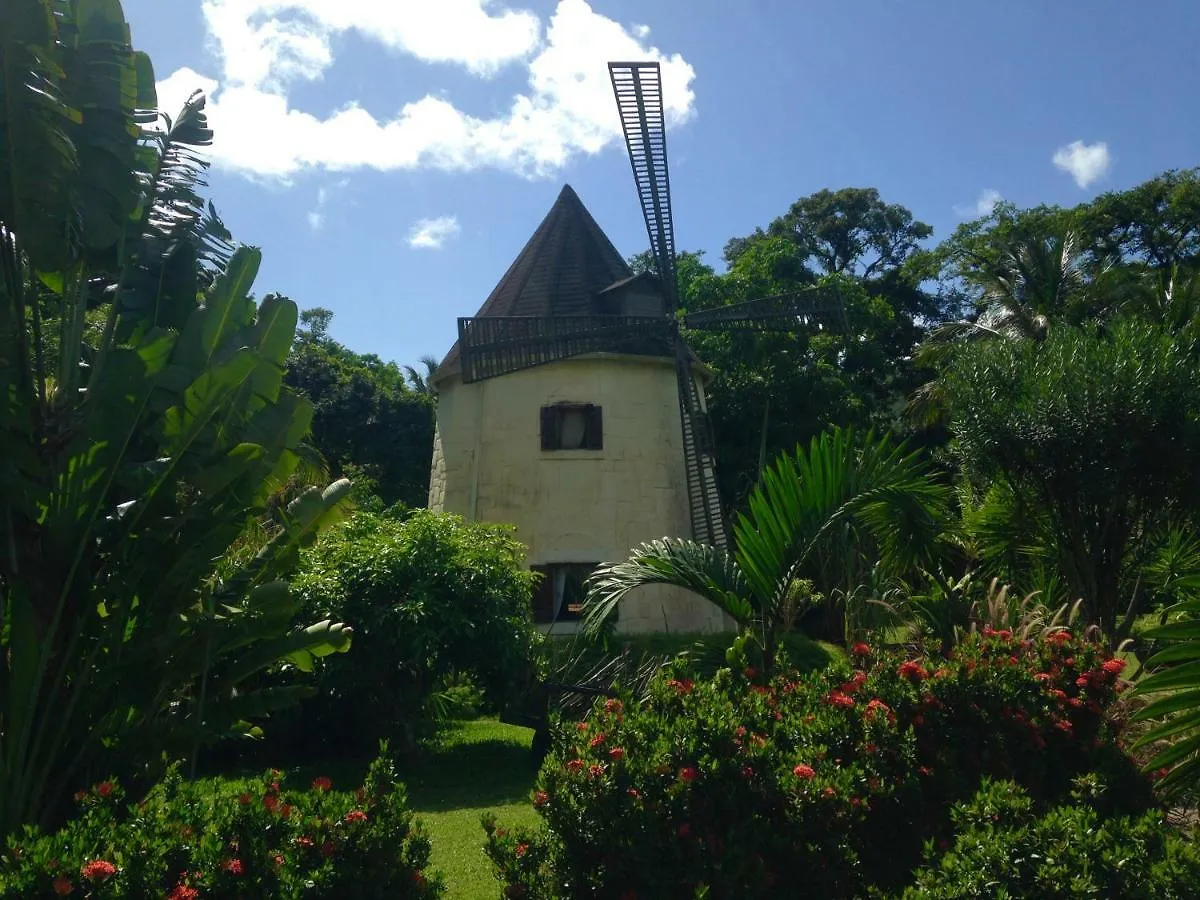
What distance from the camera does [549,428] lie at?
19.1 m

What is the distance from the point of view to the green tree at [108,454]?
6270 millimetres

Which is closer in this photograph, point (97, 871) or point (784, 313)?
point (97, 871)

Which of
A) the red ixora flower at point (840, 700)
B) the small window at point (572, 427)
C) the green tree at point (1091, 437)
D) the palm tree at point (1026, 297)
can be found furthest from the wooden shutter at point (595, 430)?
the red ixora flower at point (840, 700)

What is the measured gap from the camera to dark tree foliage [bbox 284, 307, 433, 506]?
31.9 metres

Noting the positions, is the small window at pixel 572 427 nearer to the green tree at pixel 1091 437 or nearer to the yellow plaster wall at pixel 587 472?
the yellow plaster wall at pixel 587 472

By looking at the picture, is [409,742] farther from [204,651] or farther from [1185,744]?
[1185,744]

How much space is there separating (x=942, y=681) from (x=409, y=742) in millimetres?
7823

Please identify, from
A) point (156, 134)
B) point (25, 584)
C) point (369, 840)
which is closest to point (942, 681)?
point (369, 840)

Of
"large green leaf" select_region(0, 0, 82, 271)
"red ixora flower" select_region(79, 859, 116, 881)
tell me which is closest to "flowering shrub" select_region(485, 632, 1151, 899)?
"red ixora flower" select_region(79, 859, 116, 881)

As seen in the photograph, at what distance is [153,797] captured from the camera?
16.1ft

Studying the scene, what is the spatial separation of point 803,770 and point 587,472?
13.8 metres

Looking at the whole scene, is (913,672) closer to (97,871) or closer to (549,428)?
(97,871)

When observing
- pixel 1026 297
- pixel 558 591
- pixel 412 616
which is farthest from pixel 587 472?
pixel 1026 297

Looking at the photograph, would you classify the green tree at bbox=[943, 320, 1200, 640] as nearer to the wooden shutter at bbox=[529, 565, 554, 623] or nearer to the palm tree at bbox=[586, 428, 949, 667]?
the palm tree at bbox=[586, 428, 949, 667]
